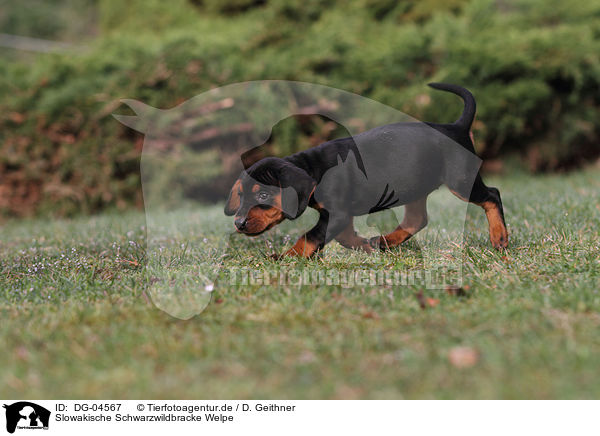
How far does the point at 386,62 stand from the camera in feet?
24.5

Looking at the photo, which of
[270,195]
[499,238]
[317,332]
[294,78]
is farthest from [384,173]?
[294,78]

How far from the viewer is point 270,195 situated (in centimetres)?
293

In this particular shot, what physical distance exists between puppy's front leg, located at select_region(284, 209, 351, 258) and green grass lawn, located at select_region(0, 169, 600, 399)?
0.42ft

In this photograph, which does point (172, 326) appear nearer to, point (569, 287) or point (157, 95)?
point (569, 287)

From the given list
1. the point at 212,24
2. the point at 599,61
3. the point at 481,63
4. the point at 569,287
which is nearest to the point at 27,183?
the point at 212,24

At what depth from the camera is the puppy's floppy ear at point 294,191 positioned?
2934 millimetres

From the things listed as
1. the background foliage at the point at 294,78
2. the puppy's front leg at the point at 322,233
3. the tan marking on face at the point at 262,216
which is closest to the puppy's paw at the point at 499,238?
Result: the puppy's front leg at the point at 322,233

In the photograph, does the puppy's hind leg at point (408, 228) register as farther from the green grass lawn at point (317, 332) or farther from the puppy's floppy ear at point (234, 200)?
the puppy's floppy ear at point (234, 200)

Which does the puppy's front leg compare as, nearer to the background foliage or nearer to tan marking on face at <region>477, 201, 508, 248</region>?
tan marking on face at <region>477, 201, 508, 248</region>

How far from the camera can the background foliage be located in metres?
7.09

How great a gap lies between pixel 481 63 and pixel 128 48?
5081mm

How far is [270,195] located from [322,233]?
425mm

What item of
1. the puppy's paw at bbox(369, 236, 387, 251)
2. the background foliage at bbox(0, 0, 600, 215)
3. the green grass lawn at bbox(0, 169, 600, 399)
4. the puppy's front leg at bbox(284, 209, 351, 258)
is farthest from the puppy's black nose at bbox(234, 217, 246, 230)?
the background foliage at bbox(0, 0, 600, 215)

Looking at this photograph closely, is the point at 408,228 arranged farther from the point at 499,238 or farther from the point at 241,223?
the point at 241,223
